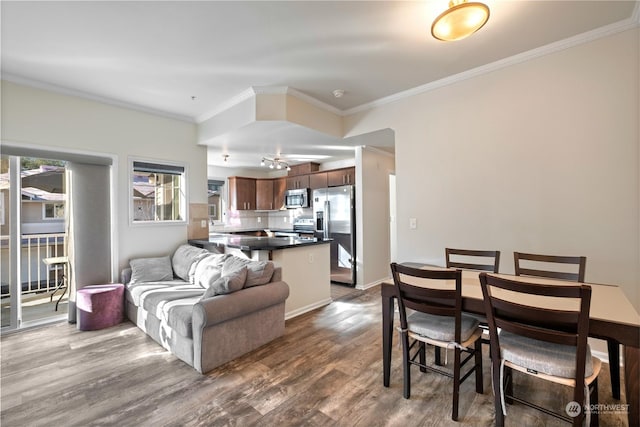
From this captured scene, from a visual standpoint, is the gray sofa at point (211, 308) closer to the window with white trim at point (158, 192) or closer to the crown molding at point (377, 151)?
the window with white trim at point (158, 192)

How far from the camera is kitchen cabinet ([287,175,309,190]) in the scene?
20.9ft

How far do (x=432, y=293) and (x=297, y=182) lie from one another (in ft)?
16.7

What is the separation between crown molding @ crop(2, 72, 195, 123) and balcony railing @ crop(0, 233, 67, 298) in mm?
1722

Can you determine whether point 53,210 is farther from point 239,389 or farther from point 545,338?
point 545,338

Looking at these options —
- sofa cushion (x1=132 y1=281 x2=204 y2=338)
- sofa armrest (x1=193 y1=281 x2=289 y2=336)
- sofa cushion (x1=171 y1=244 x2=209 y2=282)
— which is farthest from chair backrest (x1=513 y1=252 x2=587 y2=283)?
sofa cushion (x1=171 y1=244 x2=209 y2=282)

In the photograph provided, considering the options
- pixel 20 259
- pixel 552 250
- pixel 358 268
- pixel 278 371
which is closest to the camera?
pixel 278 371

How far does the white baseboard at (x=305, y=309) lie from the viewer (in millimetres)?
3467

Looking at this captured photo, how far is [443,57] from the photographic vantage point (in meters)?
2.77

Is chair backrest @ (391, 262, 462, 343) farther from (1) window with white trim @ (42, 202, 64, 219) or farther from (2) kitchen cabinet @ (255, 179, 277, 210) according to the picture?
(2) kitchen cabinet @ (255, 179, 277, 210)

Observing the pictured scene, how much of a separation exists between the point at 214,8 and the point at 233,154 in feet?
11.1

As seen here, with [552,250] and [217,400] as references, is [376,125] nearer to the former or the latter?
[552,250]

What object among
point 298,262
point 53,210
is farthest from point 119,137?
point 298,262

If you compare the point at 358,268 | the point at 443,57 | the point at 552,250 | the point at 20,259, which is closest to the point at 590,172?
the point at 552,250

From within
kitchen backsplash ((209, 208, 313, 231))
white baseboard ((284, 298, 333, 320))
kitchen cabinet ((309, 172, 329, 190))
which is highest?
kitchen cabinet ((309, 172, 329, 190))
